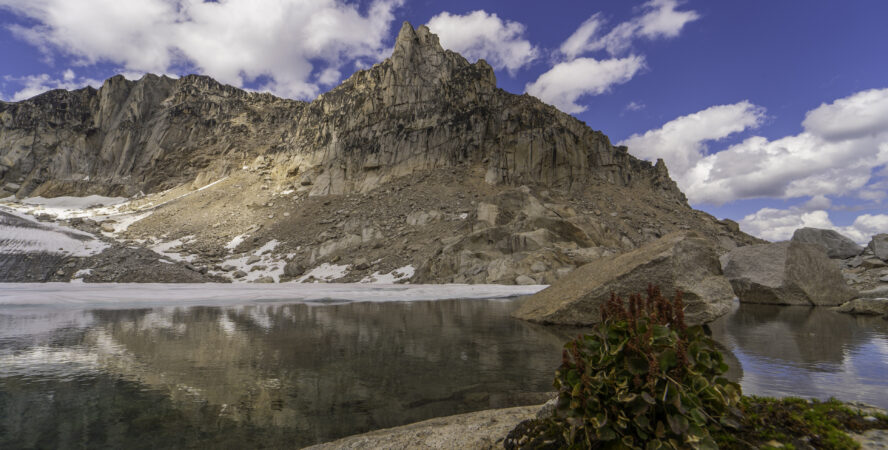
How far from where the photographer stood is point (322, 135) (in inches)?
2832

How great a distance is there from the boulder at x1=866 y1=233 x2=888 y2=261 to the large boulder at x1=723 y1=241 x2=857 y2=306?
46.2ft

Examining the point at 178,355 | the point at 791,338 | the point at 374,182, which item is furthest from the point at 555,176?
the point at 178,355

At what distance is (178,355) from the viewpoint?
22.9 feet

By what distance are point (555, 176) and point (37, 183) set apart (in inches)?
4347

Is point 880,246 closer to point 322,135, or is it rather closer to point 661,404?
point 661,404

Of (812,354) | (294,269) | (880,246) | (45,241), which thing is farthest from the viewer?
(294,269)

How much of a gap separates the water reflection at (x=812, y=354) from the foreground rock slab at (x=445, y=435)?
3.13m

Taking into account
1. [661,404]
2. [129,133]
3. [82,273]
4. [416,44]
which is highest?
[416,44]

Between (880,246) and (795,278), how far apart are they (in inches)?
698

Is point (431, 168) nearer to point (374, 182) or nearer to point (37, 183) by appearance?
point (374, 182)

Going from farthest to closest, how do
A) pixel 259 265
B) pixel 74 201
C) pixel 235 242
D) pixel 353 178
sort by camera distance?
pixel 74 201 < pixel 353 178 < pixel 235 242 < pixel 259 265

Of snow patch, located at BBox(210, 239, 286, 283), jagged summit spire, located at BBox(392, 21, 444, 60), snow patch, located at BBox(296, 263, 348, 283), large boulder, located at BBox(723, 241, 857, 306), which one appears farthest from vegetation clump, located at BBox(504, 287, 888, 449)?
jagged summit spire, located at BBox(392, 21, 444, 60)

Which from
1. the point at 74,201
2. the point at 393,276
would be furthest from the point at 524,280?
the point at 74,201

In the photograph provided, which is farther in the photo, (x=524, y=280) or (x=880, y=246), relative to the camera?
(x=524, y=280)
